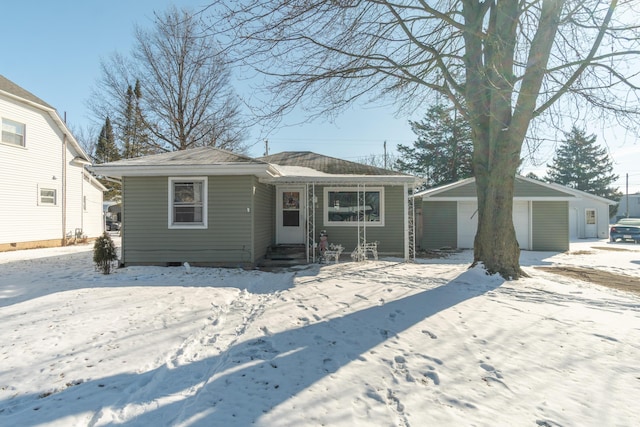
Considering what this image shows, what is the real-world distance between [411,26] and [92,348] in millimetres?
9229

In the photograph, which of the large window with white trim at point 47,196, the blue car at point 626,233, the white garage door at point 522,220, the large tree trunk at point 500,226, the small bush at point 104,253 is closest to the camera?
the large tree trunk at point 500,226

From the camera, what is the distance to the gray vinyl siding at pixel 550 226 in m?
14.9

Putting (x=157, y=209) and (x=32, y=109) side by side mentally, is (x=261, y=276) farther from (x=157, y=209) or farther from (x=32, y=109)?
(x=32, y=109)

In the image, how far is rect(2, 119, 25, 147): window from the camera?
43.2 feet

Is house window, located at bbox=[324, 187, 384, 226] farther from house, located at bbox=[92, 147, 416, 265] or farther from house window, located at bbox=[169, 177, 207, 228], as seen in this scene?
house window, located at bbox=[169, 177, 207, 228]

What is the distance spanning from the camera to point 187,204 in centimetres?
908

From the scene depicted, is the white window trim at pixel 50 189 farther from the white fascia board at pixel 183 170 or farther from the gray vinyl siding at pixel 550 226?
the gray vinyl siding at pixel 550 226

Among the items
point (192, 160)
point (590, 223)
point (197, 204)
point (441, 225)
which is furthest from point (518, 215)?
point (192, 160)

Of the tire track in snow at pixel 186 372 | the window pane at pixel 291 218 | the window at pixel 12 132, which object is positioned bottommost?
the tire track in snow at pixel 186 372

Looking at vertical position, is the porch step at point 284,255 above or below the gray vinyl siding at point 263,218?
below

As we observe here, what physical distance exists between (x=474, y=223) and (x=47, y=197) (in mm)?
20305

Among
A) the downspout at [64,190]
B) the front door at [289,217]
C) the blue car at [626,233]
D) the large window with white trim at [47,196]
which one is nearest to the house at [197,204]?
the front door at [289,217]

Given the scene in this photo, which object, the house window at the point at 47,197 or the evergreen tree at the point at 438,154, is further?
the evergreen tree at the point at 438,154

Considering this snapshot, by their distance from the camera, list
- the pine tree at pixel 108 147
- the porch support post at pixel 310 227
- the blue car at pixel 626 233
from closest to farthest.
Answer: the porch support post at pixel 310 227 < the blue car at pixel 626 233 < the pine tree at pixel 108 147
